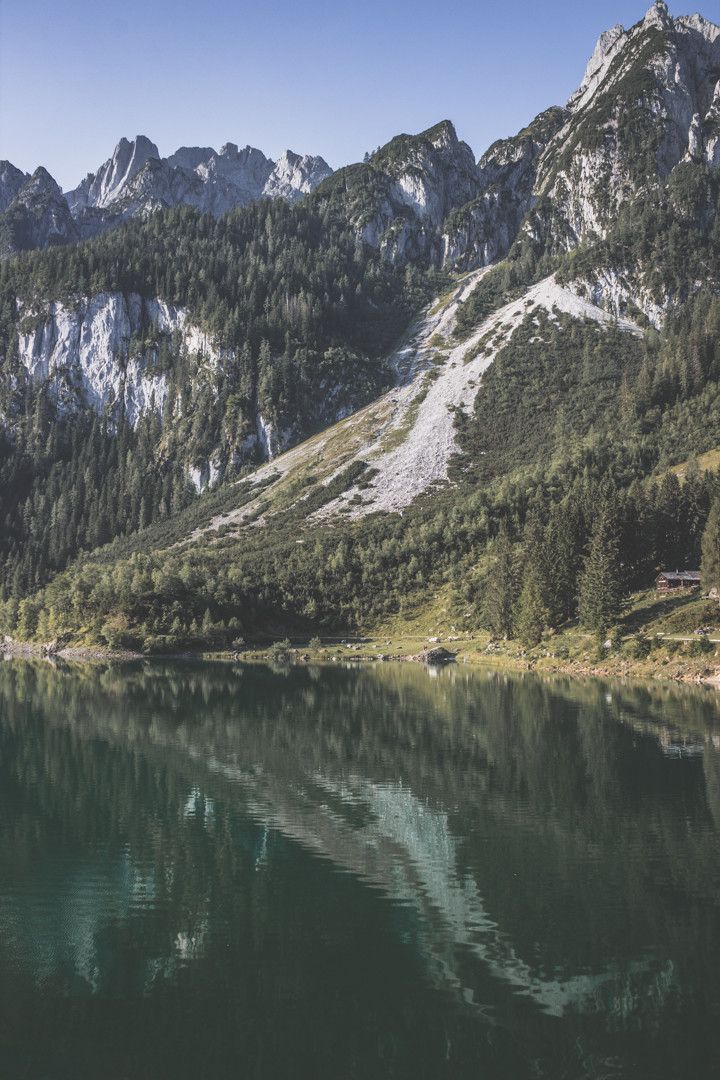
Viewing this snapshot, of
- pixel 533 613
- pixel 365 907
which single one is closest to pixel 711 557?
pixel 533 613

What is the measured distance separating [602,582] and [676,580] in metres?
17.1

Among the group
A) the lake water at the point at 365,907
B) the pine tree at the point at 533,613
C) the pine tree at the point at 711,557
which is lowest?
the lake water at the point at 365,907

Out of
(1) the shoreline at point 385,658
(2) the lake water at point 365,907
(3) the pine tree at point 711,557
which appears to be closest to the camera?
(2) the lake water at point 365,907

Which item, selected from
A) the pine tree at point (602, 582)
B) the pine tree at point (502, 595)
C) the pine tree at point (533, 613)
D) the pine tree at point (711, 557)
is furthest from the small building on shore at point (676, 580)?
the pine tree at point (502, 595)

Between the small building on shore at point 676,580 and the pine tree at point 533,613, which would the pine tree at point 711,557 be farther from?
the pine tree at point 533,613

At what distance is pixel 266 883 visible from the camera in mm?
29688

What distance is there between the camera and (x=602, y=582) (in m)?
104

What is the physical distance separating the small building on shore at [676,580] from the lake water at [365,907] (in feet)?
184

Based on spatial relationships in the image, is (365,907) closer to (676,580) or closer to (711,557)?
(711,557)

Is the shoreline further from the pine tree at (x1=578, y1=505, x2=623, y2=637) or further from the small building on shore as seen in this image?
the small building on shore

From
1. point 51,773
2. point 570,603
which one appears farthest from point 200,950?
point 570,603

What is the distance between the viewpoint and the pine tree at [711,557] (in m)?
104

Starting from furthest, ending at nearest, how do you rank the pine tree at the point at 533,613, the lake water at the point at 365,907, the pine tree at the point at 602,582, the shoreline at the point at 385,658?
the pine tree at the point at 533,613, the pine tree at the point at 602,582, the shoreline at the point at 385,658, the lake water at the point at 365,907

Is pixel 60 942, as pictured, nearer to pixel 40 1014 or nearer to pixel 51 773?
pixel 40 1014
